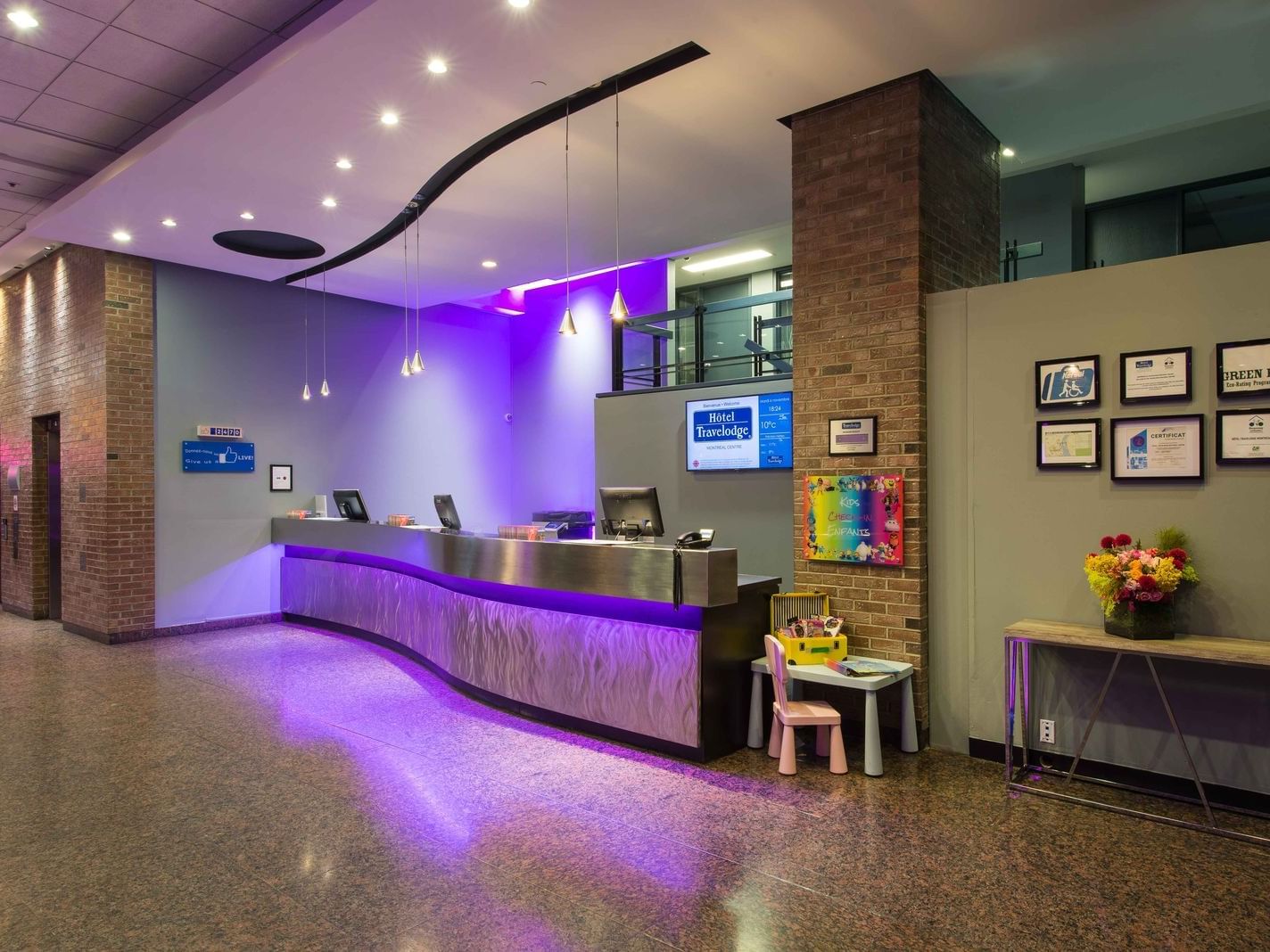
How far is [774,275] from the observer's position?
10125 millimetres

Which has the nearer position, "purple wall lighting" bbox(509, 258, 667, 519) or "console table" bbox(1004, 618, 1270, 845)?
"console table" bbox(1004, 618, 1270, 845)

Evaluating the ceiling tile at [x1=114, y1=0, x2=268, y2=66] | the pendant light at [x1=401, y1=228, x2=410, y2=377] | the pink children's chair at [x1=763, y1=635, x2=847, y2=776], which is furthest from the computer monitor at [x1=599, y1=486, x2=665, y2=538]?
the ceiling tile at [x1=114, y1=0, x2=268, y2=66]

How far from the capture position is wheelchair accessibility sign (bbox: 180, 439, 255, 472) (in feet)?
25.8

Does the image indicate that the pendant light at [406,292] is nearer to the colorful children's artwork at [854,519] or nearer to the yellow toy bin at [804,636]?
the colorful children's artwork at [854,519]

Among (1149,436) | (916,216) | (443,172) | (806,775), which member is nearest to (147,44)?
(443,172)

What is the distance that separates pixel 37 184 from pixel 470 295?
4.14 meters

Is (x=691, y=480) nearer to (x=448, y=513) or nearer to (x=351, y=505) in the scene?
(x=448, y=513)

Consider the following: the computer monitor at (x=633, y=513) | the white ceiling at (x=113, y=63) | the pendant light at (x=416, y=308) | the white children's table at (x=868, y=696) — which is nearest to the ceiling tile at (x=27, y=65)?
the white ceiling at (x=113, y=63)

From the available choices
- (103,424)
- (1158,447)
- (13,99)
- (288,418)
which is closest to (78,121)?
(13,99)

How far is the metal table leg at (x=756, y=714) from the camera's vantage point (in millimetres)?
4305

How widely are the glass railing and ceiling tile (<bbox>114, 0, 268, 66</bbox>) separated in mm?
4127

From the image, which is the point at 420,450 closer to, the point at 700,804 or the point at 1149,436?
the point at 700,804

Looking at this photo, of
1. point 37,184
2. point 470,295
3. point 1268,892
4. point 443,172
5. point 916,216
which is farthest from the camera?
point 470,295

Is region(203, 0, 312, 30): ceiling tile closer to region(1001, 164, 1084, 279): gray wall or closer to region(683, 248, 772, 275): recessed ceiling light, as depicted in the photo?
region(1001, 164, 1084, 279): gray wall
